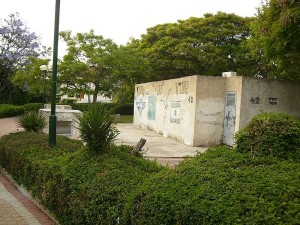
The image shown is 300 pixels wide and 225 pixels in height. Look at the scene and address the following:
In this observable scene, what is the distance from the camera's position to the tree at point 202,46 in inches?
1021

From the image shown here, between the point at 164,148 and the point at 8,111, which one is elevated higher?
the point at 8,111

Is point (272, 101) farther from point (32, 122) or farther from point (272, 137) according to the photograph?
point (272, 137)

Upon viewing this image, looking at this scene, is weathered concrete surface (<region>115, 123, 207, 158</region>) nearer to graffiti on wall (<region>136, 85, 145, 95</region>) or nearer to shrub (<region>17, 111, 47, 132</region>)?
shrub (<region>17, 111, 47, 132</region>)

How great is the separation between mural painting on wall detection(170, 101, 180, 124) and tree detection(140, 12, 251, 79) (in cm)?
948

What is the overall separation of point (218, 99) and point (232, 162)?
1159 centimetres

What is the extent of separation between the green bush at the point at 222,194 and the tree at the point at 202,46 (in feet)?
73.7

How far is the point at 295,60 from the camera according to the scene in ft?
45.2

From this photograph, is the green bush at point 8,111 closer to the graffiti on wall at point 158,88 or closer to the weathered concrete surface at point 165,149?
the graffiti on wall at point 158,88

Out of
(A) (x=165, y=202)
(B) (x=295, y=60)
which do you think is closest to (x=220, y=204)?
(A) (x=165, y=202)

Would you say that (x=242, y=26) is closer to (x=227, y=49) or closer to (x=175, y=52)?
(x=227, y=49)

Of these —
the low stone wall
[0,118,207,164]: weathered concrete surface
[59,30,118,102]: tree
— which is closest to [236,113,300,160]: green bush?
[0,118,207,164]: weathered concrete surface

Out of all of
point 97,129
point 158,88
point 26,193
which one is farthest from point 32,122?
point 158,88

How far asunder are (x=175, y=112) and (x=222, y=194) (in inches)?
548

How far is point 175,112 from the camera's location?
16.9 m
